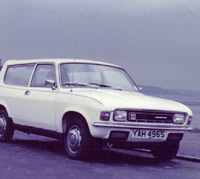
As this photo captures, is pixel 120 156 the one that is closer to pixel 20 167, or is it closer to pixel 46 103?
pixel 46 103

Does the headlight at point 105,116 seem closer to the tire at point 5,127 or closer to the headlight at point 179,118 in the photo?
the headlight at point 179,118

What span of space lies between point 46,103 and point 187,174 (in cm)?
299

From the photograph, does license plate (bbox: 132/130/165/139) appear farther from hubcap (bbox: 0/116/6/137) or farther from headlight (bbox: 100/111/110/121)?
hubcap (bbox: 0/116/6/137)

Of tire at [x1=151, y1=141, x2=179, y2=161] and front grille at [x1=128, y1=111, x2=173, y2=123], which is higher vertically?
front grille at [x1=128, y1=111, x2=173, y2=123]

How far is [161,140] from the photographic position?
28.0ft

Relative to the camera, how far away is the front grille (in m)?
8.28

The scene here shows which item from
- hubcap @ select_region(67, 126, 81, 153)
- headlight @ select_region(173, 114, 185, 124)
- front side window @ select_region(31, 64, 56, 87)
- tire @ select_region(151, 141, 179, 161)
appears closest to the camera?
hubcap @ select_region(67, 126, 81, 153)

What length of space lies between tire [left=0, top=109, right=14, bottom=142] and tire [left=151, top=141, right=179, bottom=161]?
117 inches

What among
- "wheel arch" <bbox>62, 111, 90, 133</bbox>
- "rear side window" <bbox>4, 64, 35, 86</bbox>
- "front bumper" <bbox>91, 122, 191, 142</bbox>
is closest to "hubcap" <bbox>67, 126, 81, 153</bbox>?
"wheel arch" <bbox>62, 111, 90, 133</bbox>

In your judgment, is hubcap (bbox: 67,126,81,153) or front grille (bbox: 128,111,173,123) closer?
front grille (bbox: 128,111,173,123)

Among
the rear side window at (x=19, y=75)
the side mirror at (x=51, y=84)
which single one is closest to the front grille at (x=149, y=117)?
the side mirror at (x=51, y=84)

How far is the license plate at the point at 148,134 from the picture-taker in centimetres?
828

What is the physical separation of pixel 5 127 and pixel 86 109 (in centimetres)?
298

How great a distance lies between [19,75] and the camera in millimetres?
11016
